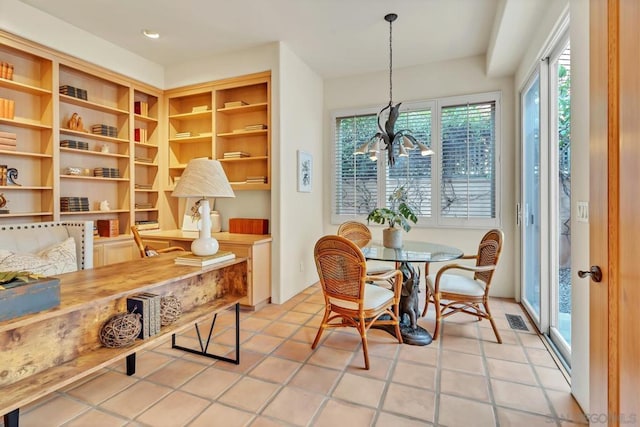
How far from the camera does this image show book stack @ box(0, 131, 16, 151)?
2.82 metres

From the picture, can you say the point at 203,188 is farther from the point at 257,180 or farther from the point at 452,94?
the point at 452,94

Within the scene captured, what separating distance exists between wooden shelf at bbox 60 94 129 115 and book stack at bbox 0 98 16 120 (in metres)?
0.41

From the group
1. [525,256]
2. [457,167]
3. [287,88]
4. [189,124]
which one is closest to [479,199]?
[457,167]

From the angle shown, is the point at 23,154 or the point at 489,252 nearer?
the point at 489,252

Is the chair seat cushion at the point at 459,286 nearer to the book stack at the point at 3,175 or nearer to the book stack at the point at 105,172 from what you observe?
the book stack at the point at 105,172

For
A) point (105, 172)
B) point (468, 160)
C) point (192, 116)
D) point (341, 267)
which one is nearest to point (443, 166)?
point (468, 160)

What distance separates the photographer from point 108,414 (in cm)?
176

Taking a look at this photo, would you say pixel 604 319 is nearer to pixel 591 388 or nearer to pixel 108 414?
pixel 591 388

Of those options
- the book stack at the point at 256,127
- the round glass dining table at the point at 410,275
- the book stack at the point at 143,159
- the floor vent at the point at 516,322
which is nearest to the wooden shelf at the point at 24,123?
the book stack at the point at 143,159

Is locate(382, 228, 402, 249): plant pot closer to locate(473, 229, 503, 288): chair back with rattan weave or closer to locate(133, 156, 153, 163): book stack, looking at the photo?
locate(473, 229, 503, 288): chair back with rattan weave

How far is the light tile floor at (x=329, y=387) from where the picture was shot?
1729mm

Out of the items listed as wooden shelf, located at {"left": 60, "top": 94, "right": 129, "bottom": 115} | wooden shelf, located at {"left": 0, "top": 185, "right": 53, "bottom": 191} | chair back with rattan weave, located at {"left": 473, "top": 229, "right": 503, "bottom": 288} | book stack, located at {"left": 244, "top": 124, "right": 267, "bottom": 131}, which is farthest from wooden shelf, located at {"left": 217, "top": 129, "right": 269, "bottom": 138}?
chair back with rattan weave, located at {"left": 473, "top": 229, "right": 503, "bottom": 288}

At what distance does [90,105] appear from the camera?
3.52 m

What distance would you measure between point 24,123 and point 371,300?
343 centimetres
